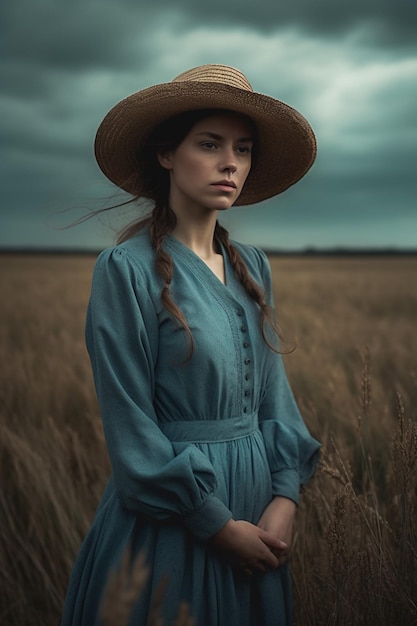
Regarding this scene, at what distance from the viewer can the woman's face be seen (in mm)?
1526

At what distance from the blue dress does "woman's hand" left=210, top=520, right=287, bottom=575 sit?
31 millimetres

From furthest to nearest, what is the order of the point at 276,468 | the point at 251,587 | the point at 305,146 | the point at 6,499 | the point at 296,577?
the point at 6,499 < the point at 296,577 < the point at 305,146 < the point at 276,468 < the point at 251,587

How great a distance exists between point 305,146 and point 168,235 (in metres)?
0.50

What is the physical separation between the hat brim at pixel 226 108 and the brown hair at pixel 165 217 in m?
0.02

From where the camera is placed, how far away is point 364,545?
64.3 inches

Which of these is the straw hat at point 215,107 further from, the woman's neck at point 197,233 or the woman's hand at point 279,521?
the woman's hand at point 279,521

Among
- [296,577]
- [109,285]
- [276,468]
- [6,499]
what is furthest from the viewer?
[6,499]

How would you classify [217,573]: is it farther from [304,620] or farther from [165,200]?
[165,200]

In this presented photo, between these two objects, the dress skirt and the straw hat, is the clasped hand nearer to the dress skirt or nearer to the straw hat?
the dress skirt

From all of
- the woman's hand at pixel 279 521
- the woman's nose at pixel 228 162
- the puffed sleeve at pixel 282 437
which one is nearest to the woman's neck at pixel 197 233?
the woman's nose at pixel 228 162

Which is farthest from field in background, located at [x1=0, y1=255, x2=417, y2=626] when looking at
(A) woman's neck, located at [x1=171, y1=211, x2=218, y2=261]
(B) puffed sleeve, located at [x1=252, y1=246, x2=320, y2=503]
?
(A) woman's neck, located at [x1=171, y1=211, x2=218, y2=261]

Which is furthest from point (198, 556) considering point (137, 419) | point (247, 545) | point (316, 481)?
point (316, 481)

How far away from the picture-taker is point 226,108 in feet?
5.05

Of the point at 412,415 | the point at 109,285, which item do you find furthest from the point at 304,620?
the point at 412,415
